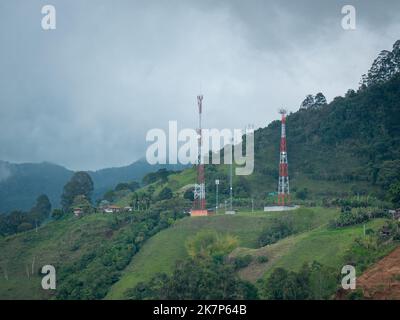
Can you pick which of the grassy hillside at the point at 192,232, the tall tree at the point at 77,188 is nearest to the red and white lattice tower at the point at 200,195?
the grassy hillside at the point at 192,232

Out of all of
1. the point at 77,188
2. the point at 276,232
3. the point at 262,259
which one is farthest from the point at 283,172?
the point at 77,188

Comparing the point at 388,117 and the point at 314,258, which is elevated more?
the point at 388,117

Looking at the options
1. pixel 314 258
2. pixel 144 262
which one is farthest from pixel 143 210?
pixel 314 258

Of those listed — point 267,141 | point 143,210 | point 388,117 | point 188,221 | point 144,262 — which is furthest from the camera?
point 267,141

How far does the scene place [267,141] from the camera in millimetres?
67562

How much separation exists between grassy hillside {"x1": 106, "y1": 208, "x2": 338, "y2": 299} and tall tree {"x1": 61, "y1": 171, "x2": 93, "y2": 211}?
22.0 m

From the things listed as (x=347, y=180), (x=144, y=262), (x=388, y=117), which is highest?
(x=388, y=117)

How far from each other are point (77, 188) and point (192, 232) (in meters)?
25.3

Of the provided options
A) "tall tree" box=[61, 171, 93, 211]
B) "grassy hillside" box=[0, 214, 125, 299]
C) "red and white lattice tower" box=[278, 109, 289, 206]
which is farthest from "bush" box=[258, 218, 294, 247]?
"tall tree" box=[61, 171, 93, 211]

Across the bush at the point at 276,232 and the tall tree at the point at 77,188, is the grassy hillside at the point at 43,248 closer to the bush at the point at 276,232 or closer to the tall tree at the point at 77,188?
the tall tree at the point at 77,188

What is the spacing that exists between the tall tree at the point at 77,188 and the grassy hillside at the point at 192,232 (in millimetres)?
21961
